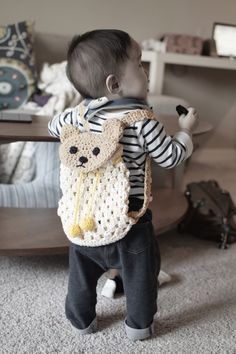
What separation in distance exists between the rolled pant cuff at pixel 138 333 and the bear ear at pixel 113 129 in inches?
18.5

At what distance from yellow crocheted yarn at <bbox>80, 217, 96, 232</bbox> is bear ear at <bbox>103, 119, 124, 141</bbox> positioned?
0.60 feet

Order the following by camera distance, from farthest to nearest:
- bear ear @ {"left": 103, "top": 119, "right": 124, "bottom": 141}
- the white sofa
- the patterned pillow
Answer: the patterned pillow, the white sofa, bear ear @ {"left": 103, "top": 119, "right": 124, "bottom": 141}

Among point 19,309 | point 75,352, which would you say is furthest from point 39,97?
point 75,352

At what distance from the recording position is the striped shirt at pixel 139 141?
2.86 ft

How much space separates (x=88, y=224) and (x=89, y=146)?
17cm

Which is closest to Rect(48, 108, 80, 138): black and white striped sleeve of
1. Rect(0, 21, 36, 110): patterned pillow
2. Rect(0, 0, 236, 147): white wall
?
Rect(0, 21, 36, 110): patterned pillow

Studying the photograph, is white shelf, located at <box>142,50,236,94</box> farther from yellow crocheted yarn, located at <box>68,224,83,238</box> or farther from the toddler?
yellow crocheted yarn, located at <box>68,224,83,238</box>

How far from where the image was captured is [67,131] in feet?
3.06

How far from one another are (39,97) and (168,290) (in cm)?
120

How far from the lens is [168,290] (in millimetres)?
1246

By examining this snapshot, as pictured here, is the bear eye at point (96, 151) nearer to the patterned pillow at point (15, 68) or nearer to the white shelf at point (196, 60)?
the patterned pillow at point (15, 68)

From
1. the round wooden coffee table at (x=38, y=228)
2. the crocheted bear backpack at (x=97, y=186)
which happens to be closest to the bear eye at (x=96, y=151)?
the crocheted bear backpack at (x=97, y=186)

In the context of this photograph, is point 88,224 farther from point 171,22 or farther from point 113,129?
point 171,22

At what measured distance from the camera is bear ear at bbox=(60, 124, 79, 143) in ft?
3.05
